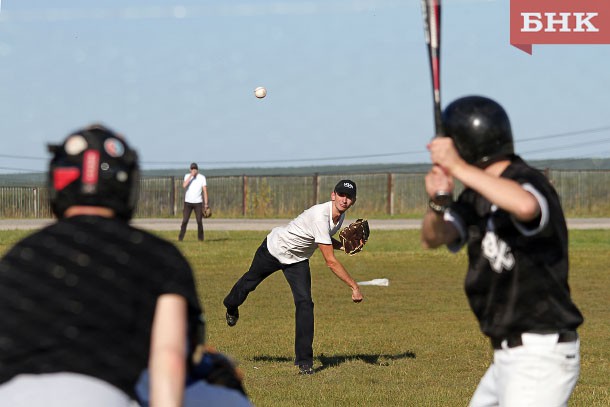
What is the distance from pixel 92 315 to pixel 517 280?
7.42ft

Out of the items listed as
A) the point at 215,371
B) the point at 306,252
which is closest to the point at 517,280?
the point at 215,371

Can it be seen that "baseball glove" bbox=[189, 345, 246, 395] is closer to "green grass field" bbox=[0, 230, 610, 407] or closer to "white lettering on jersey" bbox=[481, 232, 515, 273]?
"white lettering on jersey" bbox=[481, 232, 515, 273]

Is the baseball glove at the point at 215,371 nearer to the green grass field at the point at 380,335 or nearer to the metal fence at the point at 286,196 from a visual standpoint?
the green grass field at the point at 380,335

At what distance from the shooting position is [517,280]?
Result: 4.75 meters

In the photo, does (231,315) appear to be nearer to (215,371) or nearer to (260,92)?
(215,371)

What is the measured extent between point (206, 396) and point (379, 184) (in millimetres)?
62214

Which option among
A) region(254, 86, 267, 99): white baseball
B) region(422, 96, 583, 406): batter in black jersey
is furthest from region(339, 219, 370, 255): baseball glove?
region(254, 86, 267, 99): white baseball

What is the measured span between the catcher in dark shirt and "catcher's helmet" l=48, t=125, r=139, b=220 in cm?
8

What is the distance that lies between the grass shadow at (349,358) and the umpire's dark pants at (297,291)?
57 cm

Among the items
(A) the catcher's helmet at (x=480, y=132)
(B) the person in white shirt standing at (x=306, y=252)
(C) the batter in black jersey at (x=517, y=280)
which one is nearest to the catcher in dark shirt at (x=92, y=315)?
(C) the batter in black jersey at (x=517, y=280)

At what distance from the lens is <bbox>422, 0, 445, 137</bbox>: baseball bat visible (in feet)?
15.4

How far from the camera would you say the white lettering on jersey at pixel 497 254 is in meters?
4.76

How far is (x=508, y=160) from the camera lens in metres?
5.01

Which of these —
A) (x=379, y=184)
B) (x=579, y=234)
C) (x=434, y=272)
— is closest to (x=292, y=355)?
(x=434, y=272)
